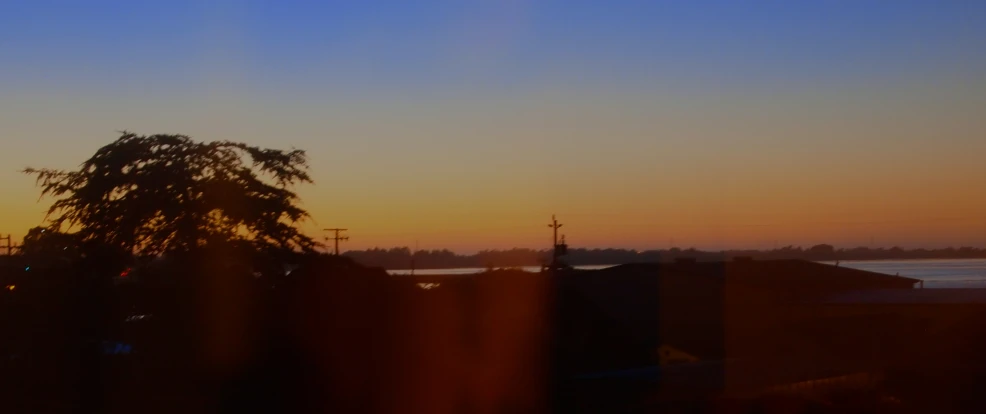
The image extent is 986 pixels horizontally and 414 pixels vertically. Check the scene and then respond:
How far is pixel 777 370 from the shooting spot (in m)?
23.6

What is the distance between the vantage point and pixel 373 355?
69.1 ft

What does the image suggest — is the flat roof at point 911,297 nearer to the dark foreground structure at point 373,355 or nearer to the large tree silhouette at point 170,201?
the dark foreground structure at point 373,355

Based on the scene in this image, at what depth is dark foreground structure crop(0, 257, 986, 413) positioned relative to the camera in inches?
758

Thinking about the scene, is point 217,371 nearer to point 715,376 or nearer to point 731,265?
point 715,376

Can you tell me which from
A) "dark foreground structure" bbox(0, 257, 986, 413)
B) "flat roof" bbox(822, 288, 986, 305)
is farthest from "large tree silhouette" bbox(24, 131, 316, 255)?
"flat roof" bbox(822, 288, 986, 305)

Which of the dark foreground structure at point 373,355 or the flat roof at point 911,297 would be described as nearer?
the dark foreground structure at point 373,355

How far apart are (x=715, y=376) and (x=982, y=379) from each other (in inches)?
210

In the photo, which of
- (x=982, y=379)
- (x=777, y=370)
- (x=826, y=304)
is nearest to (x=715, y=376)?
Result: (x=777, y=370)

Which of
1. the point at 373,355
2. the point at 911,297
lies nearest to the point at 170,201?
the point at 373,355

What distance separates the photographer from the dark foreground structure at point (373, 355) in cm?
1925

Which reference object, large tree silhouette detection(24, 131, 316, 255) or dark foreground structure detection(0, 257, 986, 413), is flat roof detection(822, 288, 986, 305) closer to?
dark foreground structure detection(0, 257, 986, 413)

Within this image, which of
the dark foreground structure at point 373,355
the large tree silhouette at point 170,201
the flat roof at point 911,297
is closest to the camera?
the dark foreground structure at point 373,355

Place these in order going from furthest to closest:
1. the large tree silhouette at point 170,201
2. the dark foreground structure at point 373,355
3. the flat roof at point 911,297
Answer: the flat roof at point 911,297 → the large tree silhouette at point 170,201 → the dark foreground structure at point 373,355

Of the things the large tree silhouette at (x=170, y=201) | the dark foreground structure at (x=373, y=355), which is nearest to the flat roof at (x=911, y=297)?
the dark foreground structure at (x=373, y=355)
